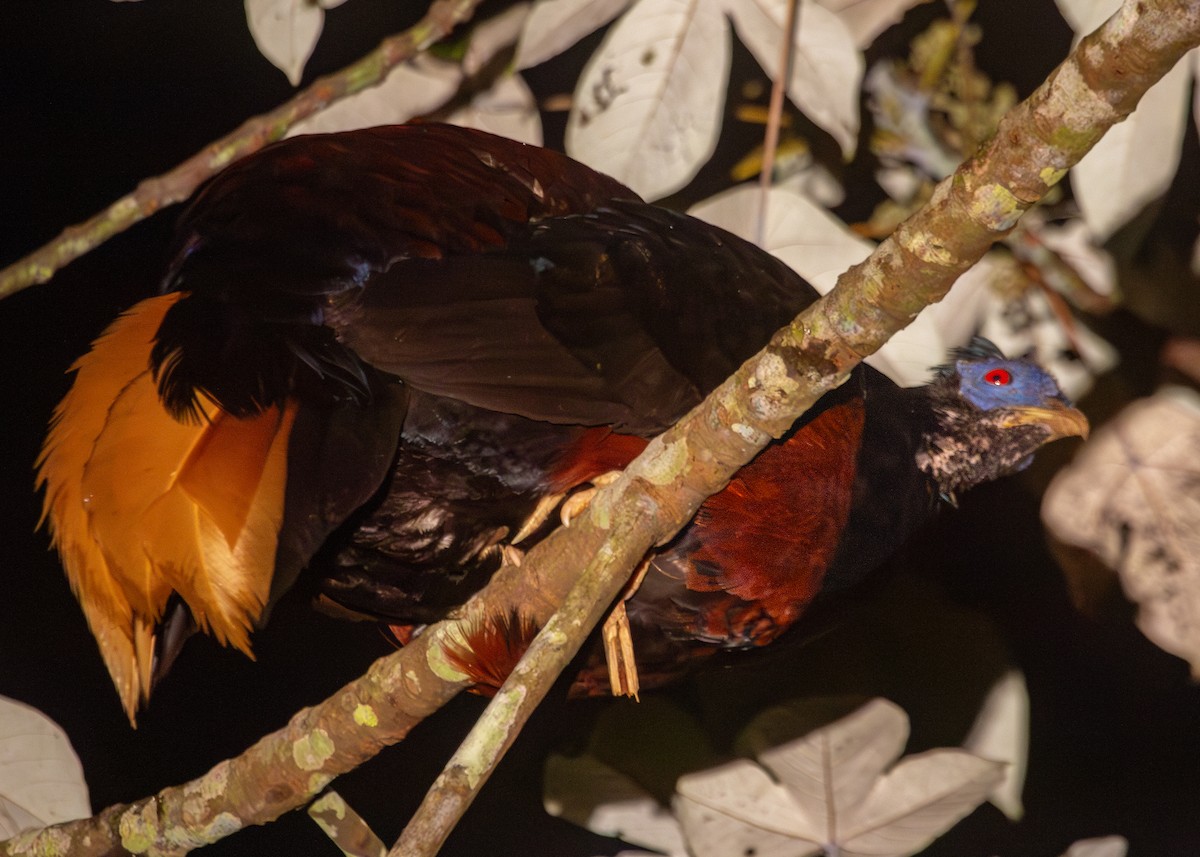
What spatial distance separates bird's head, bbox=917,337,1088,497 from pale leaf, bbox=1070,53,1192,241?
0.13 metres

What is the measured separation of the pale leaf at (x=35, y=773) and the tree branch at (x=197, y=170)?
0.33m

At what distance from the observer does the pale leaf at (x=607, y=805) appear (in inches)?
37.3

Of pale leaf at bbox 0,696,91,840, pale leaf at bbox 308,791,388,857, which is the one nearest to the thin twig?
pale leaf at bbox 308,791,388,857

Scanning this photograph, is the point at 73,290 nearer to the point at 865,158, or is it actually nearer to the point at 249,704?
the point at 249,704

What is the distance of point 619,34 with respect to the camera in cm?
85

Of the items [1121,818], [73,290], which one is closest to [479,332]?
[73,290]

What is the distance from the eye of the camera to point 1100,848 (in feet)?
3.08

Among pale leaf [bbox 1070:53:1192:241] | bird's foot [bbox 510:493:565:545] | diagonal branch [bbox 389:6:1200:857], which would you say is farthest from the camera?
pale leaf [bbox 1070:53:1192:241]

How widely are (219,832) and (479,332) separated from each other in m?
0.40

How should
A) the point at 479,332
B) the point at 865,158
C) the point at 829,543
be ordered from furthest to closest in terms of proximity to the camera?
the point at 865,158, the point at 829,543, the point at 479,332

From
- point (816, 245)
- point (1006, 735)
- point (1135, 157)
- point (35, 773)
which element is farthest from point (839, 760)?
point (35, 773)

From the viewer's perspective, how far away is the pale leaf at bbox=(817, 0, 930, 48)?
93 centimetres

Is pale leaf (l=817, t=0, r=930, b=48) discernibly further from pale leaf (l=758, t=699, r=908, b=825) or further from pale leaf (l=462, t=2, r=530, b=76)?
pale leaf (l=758, t=699, r=908, b=825)

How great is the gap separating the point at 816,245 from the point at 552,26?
28 centimetres
